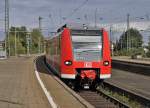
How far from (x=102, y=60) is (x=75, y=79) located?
1.63 metres

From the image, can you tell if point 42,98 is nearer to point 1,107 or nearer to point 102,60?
point 1,107

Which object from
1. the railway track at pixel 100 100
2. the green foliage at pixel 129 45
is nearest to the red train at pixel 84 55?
the railway track at pixel 100 100

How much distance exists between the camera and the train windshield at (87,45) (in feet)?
78.4

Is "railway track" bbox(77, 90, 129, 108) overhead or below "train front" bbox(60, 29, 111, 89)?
below

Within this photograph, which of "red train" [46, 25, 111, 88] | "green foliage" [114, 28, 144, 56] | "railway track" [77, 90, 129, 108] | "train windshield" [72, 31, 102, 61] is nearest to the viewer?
Answer: "railway track" [77, 90, 129, 108]

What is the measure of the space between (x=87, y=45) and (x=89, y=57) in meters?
0.63

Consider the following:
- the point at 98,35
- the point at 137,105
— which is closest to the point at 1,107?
the point at 137,105

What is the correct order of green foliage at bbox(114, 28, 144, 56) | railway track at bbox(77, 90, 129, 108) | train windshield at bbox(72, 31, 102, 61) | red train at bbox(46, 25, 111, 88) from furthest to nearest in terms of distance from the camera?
1. green foliage at bbox(114, 28, 144, 56)
2. train windshield at bbox(72, 31, 102, 61)
3. red train at bbox(46, 25, 111, 88)
4. railway track at bbox(77, 90, 129, 108)

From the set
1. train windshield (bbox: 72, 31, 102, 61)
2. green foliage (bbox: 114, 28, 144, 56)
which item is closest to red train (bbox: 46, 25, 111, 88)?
train windshield (bbox: 72, 31, 102, 61)

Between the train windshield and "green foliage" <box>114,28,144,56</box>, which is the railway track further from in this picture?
"green foliage" <box>114,28,144,56</box>

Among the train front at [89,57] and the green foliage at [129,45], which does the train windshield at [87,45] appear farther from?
the green foliage at [129,45]

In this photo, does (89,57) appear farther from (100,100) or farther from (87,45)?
(100,100)

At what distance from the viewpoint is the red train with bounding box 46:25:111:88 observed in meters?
23.7

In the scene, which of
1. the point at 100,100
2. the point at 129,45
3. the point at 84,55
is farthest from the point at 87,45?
the point at 129,45
